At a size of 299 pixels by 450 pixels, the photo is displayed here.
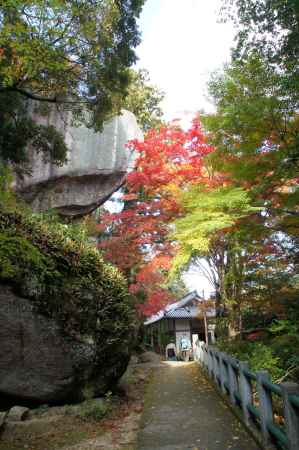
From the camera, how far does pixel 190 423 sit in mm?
7027

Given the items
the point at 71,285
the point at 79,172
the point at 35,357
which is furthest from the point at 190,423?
the point at 79,172

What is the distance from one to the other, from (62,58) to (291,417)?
23.9 ft

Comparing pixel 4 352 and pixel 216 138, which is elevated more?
pixel 216 138

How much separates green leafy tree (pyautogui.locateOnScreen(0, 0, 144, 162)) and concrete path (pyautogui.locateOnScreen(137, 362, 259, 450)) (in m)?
6.72

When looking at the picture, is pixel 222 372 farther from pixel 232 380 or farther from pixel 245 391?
pixel 245 391

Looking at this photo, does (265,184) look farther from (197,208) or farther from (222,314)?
(222,314)

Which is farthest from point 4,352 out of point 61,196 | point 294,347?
point 61,196

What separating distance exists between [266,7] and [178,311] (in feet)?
87.2

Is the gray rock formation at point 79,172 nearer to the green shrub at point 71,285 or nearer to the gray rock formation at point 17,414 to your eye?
the green shrub at point 71,285

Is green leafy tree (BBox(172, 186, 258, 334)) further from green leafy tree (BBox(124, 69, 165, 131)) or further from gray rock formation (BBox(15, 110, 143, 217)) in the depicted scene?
green leafy tree (BBox(124, 69, 165, 131))

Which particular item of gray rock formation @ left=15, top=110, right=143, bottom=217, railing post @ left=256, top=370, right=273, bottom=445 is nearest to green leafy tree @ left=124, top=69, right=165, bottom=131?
gray rock formation @ left=15, top=110, right=143, bottom=217

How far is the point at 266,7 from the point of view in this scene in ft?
30.1

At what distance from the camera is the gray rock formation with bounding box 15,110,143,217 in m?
16.6

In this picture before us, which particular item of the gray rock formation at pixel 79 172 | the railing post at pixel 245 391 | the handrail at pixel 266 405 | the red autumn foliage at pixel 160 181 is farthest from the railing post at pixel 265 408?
the gray rock formation at pixel 79 172
